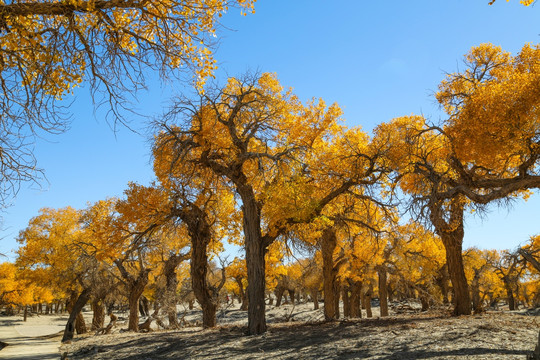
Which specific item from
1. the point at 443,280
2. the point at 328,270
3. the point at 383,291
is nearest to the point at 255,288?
the point at 328,270

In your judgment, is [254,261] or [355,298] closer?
[254,261]

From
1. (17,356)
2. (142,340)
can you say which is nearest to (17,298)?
(17,356)

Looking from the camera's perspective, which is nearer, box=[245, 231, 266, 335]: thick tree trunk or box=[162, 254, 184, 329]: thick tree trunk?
box=[245, 231, 266, 335]: thick tree trunk

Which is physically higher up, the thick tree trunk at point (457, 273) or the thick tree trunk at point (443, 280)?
the thick tree trunk at point (457, 273)

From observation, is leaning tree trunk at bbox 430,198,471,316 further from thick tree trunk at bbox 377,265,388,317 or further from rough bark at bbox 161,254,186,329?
rough bark at bbox 161,254,186,329

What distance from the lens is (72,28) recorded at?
5230mm

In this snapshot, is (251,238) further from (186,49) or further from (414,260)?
(414,260)

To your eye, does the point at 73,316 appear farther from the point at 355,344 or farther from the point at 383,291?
the point at 383,291

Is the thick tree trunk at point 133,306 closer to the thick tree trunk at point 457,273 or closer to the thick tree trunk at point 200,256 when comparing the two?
the thick tree trunk at point 200,256

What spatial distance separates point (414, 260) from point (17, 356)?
772 inches

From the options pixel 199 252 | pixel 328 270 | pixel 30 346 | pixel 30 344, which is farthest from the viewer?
pixel 30 344

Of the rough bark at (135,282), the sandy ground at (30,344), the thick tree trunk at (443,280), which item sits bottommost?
the sandy ground at (30,344)

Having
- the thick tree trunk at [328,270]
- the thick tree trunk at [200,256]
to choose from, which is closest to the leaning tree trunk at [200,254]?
the thick tree trunk at [200,256]

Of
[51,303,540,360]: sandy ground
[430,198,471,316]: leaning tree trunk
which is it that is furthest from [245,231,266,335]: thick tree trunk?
[430,198,471,316]: leaning tree trunk
